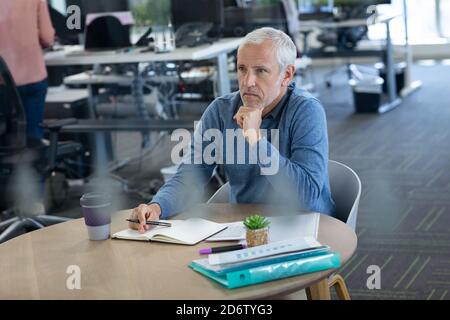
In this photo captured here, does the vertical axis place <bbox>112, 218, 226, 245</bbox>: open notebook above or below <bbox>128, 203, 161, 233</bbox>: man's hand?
below

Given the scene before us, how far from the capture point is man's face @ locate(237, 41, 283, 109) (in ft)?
6.97

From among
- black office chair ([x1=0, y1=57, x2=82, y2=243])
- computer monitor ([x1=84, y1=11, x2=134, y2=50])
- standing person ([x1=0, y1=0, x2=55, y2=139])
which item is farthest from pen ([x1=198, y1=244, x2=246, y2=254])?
computer monitor ([x1=84, y1=11, x2=134, y2=50])

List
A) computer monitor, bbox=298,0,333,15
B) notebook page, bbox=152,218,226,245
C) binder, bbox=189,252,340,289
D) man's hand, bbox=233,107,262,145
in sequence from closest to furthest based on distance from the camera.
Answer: binder, bbox=189,252,340,289
notebook page, bbox=152,218,226,245
man's hand, bbox=233,107,262,145
computer monitor, bbox=298,0,333,15

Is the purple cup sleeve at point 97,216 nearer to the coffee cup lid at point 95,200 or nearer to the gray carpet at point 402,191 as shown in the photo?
the coffee cup lid at point 95,200

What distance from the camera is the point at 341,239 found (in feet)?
5.67

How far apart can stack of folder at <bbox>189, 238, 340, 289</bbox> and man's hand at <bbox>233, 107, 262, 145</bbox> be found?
448 millimetres

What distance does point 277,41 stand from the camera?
2131 mm

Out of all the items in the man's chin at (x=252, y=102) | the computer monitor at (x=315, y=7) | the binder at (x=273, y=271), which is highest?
the man's chin at (x=252, y=102)

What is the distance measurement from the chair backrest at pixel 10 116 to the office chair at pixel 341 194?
1632 mm

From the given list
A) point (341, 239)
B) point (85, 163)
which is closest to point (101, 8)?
point (85, 163)

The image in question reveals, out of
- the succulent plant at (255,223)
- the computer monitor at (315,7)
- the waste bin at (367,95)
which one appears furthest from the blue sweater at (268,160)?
the computer monitor at (315,7)

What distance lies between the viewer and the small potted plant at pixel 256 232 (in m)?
1.67

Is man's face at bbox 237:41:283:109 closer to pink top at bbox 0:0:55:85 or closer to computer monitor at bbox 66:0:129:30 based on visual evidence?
pink top at bbox 0:0:55:85

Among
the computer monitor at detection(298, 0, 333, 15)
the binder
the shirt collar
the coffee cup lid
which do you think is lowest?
the computer monitor at detection(298, 0, 333, 15)
